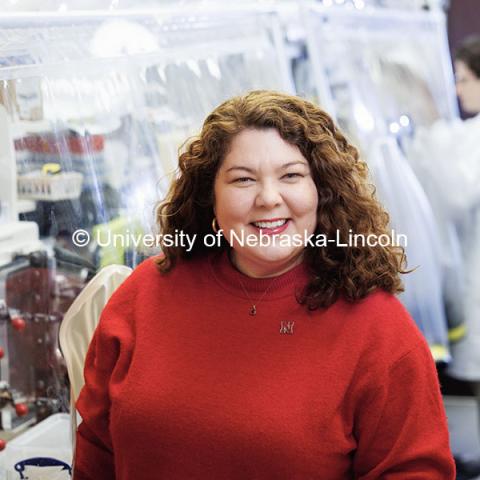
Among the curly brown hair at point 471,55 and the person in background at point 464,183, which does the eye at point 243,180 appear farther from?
the curly brown hair at point 471,55

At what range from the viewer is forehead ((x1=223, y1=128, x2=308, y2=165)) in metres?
1.26

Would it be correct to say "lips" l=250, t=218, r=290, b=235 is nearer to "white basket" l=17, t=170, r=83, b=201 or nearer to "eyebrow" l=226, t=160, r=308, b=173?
"eyebrow" l=226, t=160, r=308, b=173

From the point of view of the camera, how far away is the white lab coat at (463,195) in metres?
2.88

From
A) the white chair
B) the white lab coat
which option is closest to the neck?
the white chair

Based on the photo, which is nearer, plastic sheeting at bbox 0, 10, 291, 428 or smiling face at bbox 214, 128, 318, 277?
smiling face at bbox 214, 128, 318, 277

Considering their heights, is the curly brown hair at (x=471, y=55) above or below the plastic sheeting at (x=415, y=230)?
above

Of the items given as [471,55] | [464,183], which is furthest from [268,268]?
[471,55]

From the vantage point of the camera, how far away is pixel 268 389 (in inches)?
48.4

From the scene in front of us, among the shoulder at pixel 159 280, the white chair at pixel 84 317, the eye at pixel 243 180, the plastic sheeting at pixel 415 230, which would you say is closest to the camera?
the eye at pixel 243 180

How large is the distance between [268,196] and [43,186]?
0.68 metres

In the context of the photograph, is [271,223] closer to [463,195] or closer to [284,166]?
[284,166]

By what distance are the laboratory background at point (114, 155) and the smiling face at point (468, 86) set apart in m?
0.14

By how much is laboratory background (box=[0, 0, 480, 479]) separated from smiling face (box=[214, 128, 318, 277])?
28 cm

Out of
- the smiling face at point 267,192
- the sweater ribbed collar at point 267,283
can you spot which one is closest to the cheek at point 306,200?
the smiling face at point 267,192
